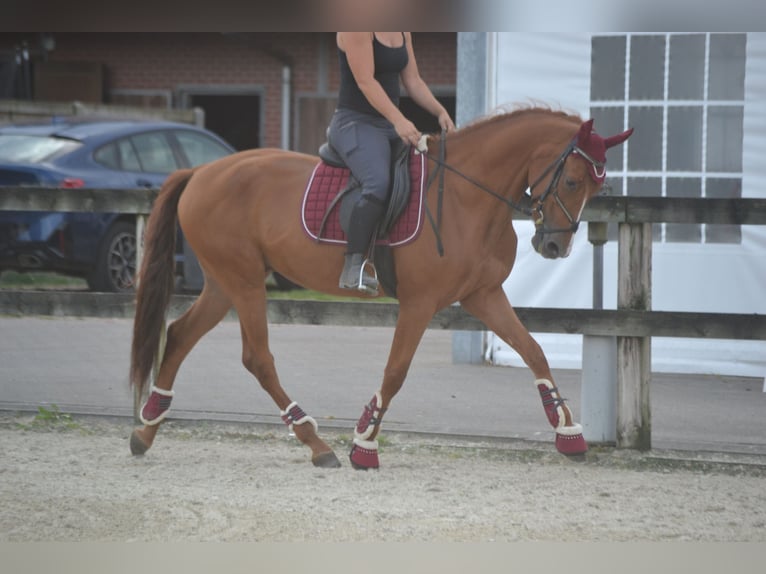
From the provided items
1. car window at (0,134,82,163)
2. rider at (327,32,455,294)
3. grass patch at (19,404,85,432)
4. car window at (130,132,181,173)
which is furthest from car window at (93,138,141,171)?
rider at (327,32,455,294)

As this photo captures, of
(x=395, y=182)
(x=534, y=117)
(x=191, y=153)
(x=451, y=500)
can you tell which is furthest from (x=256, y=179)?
(x=191, y=153)

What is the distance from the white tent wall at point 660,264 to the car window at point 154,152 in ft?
14.2

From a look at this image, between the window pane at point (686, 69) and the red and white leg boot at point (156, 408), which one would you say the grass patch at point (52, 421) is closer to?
→ the red and white leg boot at point (156, 408)

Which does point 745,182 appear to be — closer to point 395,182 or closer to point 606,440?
point 606,440

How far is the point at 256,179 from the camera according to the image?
5402mm

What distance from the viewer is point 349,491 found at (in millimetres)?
4645

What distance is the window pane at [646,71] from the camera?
314 inches

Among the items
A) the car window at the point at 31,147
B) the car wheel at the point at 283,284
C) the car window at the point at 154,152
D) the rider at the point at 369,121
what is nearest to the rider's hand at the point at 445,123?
the rider at the point at 369,121

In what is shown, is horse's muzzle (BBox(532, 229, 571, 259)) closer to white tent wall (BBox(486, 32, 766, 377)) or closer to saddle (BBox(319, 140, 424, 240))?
saddle (BBox(319, 140, 424, 240))

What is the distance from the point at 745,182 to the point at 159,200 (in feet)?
14.2

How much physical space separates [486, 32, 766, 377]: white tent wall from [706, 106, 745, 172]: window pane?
60mm

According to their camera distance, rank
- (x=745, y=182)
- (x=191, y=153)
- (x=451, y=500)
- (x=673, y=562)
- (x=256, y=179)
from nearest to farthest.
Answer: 1. (x=673, y=562)
2. (x=451, y=500)
3. (x=256, y=179)
4. (x=745, y=182)
5. (x=191, y=153)

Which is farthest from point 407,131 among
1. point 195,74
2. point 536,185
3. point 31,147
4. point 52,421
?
point 195,74

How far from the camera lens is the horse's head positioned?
15.5 feet
